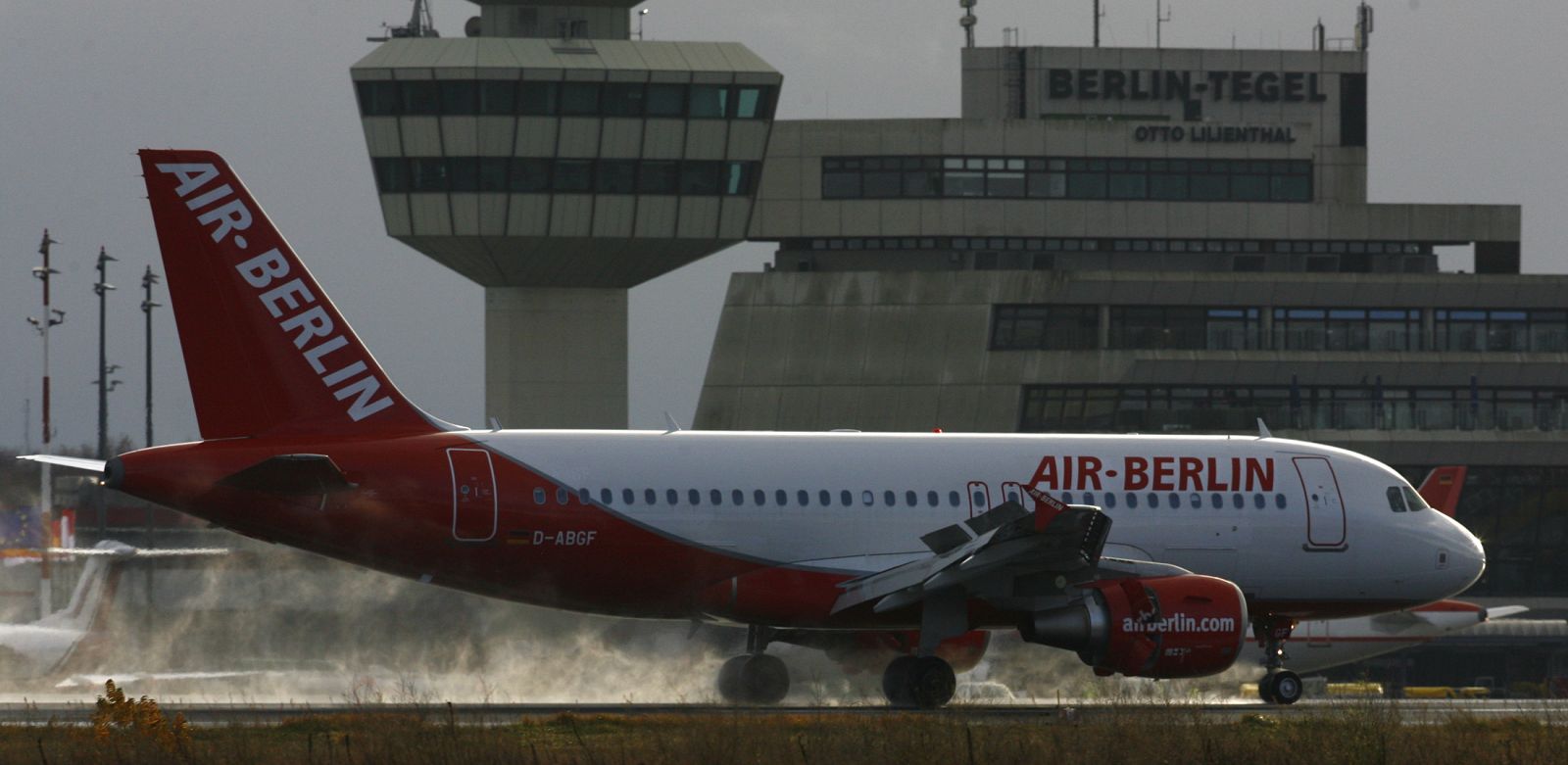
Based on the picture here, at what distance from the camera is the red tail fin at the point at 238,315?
3081 centimetres

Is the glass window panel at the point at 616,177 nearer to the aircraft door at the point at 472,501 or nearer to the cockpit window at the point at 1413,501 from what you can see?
the cockpit window at the point at 1413,501

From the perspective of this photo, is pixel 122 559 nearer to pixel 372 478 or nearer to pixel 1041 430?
pixel 372 478

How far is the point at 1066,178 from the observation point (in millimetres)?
81562

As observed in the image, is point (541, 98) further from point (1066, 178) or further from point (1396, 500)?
point (1396, 500)

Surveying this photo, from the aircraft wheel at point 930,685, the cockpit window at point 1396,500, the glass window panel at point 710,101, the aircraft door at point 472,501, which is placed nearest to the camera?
the aircraft door at point 472,501

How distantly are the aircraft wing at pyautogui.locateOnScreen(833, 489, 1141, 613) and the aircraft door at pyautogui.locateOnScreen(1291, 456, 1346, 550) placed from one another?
3523 millimetres

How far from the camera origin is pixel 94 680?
1326 inches

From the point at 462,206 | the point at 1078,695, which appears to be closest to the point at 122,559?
the point at 1078,695

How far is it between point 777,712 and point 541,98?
42.0 m

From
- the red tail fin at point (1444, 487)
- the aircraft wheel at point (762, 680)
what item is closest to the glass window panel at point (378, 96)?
the red tail fin at point (1444, 487)

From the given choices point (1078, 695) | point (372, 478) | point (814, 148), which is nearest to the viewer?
point (372, 478)

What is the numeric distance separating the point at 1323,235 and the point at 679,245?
2437 centimetres

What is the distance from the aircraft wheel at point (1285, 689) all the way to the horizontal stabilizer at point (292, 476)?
1332 cm

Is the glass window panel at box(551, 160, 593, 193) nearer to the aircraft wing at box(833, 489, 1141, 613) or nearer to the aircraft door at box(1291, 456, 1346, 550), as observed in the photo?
the aircraft door at box(1291, 456, 1346, 550)
